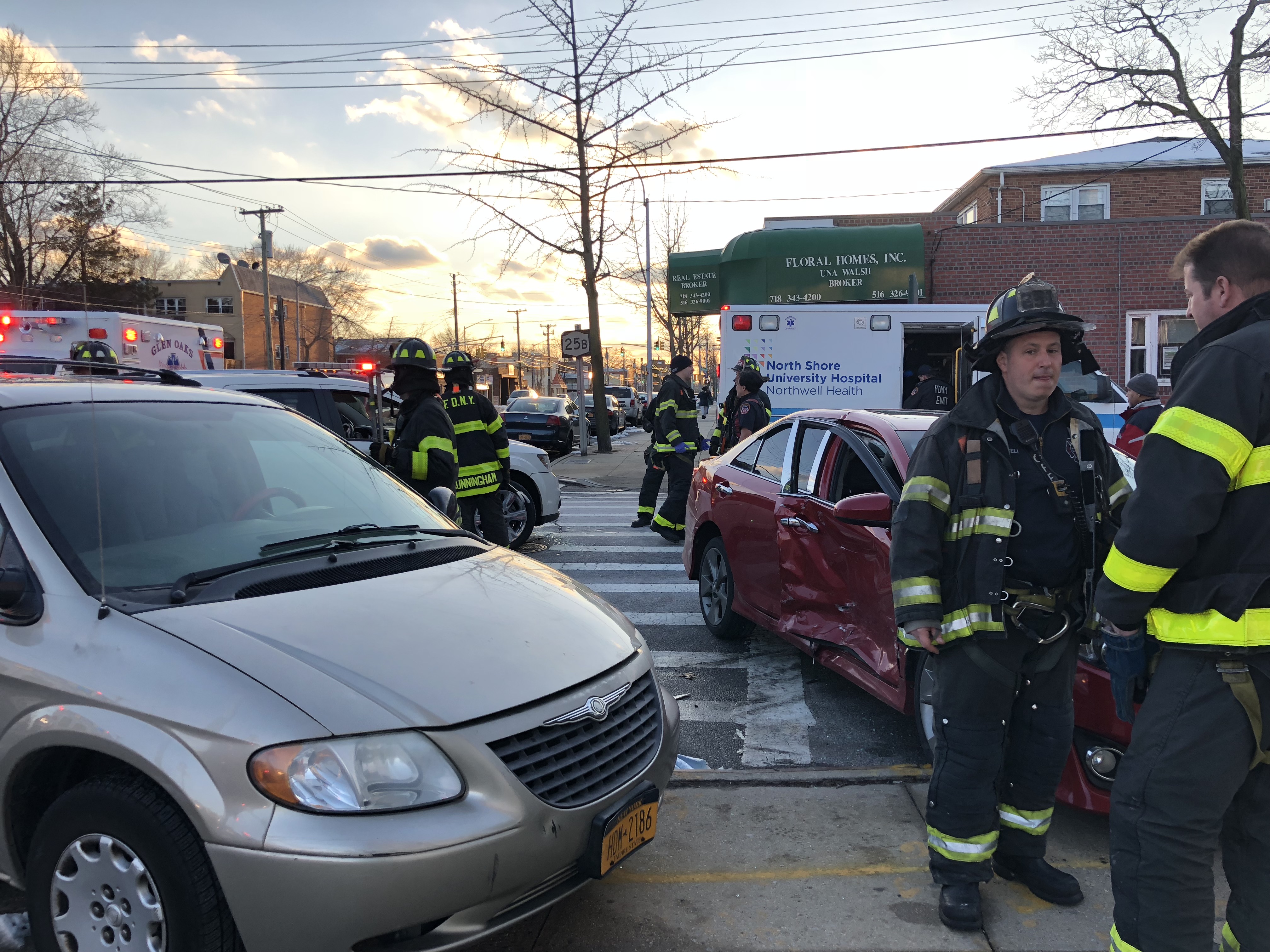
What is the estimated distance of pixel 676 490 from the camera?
10062 millimetres

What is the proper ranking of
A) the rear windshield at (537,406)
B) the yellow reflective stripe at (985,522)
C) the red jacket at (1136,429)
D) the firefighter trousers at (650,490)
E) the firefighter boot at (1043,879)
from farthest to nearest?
1. the rear windshield at (537,406)
2. the firefighter trousers at (650,490)
3. the red jacket at (1136,429)
4. the firefighter boot at (1043,879)
5. the yellow reflective stripe at (985,522)

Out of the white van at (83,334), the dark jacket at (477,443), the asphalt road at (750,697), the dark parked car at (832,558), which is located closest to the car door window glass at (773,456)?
the dark parked car at (832,558)

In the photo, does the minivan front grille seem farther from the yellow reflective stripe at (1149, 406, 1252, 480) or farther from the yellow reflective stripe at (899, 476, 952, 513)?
the yellow reflective stripe at (1149, 406, 1252, 480)

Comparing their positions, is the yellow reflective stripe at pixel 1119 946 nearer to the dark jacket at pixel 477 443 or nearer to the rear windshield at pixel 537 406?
the dark jacket at pixel 477 443

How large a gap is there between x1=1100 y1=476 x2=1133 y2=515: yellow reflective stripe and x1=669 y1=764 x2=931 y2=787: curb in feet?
5.13

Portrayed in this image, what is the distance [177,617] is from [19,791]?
0.64m

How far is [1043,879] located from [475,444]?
4902 millimetres

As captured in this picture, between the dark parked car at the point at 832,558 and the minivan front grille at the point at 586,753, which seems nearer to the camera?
the minivan front grille at the point at 586,753

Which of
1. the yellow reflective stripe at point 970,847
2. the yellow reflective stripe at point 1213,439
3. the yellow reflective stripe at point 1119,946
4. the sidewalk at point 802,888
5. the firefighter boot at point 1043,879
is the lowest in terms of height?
the sidewalk at point 802,888

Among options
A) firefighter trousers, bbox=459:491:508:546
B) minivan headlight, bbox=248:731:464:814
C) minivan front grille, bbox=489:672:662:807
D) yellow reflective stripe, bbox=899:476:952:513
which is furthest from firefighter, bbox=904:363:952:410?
minivan headlight, bbox=248:731:464:814

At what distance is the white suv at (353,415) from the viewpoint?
25.3 ft

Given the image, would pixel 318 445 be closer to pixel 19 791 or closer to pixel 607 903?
pixel 19 791

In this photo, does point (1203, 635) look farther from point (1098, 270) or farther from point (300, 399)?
point (1098, 270)

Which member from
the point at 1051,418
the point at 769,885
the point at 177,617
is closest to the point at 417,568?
the point at 177,617
